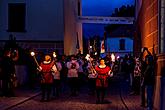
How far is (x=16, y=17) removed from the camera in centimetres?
3572

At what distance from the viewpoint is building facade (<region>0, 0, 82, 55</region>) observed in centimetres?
3541

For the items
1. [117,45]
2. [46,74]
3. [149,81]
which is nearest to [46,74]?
[46,74]

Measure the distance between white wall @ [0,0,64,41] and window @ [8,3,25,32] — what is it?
0.29 metres

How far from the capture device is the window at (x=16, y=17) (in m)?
35.6

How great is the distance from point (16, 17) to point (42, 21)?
188cm

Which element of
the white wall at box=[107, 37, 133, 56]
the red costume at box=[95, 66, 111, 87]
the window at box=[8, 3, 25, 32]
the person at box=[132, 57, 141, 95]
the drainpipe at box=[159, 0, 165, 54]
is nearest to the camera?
the drainpipe at box=[159, 0, 165, 54]

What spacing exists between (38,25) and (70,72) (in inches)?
514

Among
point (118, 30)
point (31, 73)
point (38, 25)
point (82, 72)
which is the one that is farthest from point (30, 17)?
point (118, 30)

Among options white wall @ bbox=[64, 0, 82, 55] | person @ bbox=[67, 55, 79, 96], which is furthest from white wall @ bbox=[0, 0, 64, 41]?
person @ bbox=[67, 55, 79, 96]

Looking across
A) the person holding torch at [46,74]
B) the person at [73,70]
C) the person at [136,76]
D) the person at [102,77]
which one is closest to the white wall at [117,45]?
the person at [136,76]

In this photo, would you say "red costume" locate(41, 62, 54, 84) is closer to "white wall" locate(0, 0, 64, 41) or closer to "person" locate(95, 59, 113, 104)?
"person" locate(95, 59, 113, 104)

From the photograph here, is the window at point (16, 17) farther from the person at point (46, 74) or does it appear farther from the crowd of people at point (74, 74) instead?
the person at point (46, 74)

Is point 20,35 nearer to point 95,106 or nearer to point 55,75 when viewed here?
point 55,75

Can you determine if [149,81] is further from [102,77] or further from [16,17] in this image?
[16,17]
